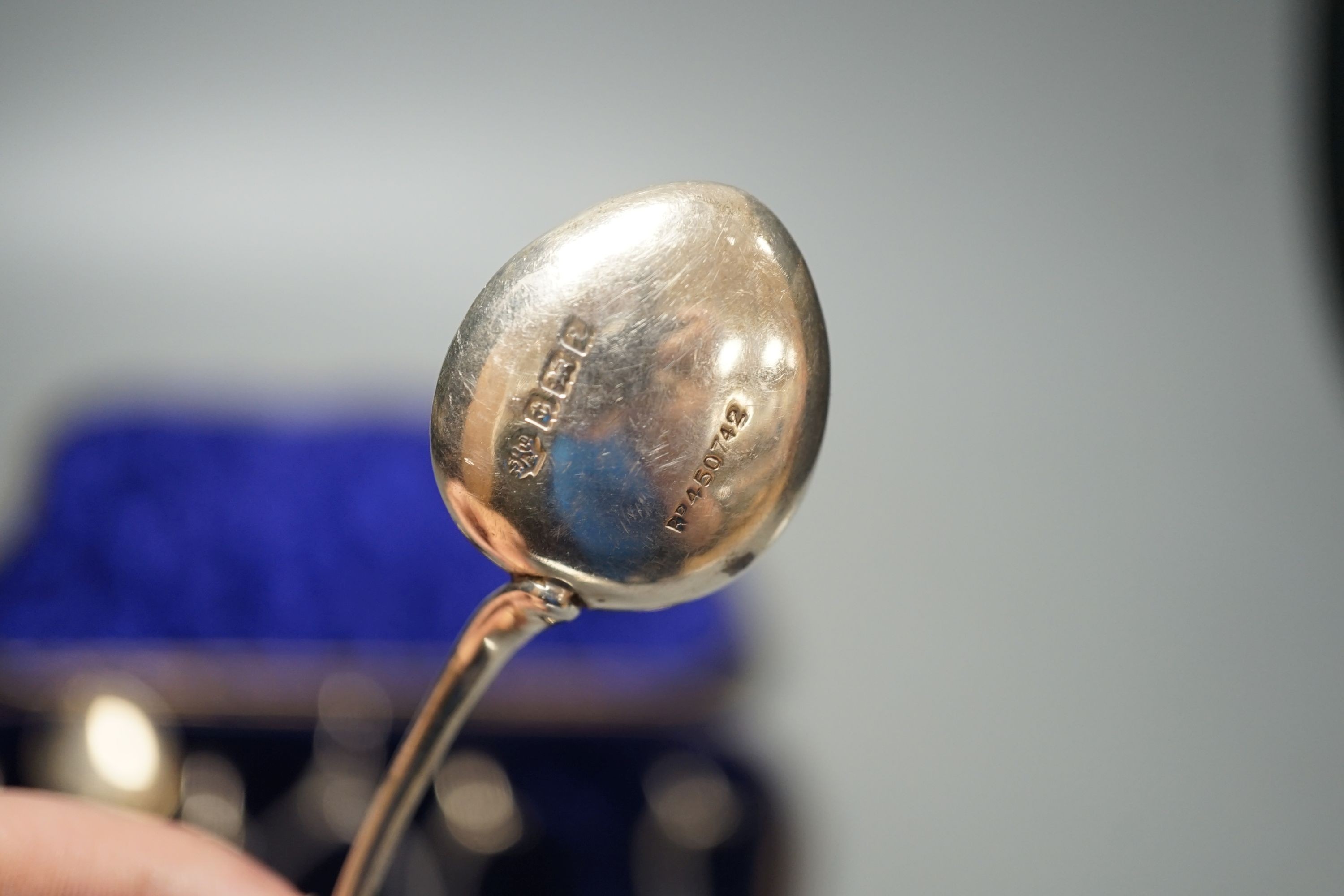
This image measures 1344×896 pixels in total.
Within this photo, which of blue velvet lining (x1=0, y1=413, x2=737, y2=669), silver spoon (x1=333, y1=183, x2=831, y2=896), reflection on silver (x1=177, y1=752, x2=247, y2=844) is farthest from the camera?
blue velvet lining (x1=0, y1=413, x2=737, y2=669)

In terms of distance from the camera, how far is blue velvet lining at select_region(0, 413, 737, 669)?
935 mm

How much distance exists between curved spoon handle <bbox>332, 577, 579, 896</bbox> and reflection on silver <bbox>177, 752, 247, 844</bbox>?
17.8 inches

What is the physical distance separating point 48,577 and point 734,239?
34.4 inches

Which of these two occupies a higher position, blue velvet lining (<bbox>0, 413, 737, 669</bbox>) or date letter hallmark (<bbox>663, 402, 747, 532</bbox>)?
date letter hallmark (<bbox>663, 402, 747, 532</bbox>)

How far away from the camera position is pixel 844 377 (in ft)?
3.74

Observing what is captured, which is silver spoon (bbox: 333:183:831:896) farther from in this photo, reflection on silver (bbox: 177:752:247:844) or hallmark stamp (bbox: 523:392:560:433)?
reflection on silver (bbox: 177:752:247:844)

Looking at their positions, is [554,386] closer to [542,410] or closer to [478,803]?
[542,410]

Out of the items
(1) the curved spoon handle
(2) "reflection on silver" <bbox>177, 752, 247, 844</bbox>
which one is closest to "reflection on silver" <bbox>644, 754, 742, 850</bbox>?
(2) "reflection on silver" <bbox>177, 752, 247, 844</bbox>

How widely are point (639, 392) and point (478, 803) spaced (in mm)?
612

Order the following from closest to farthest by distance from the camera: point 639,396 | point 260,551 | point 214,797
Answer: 1. point 639,396
2. point 214,797
3. point 260,551

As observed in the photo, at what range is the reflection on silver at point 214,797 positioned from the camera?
793 mm

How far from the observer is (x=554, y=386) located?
0.29 meters

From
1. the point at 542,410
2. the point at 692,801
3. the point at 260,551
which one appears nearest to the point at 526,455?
the point at 542,410

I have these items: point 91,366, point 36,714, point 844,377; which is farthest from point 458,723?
point 91,366
